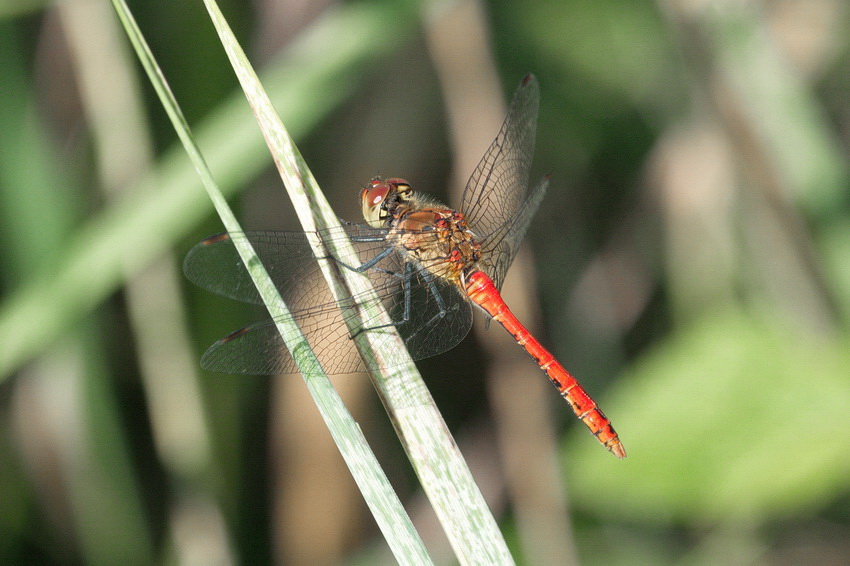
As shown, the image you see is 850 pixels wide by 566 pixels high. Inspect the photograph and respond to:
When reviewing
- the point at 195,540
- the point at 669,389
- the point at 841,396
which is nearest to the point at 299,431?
the point at 195,540

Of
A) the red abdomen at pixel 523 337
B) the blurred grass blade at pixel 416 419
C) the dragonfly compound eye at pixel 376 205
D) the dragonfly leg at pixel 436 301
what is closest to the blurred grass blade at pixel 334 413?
the blurred grass blade at pixel 416 419

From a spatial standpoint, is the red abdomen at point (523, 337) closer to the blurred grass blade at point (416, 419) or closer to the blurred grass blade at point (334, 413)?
the blurred grass blade at point (416, 419)

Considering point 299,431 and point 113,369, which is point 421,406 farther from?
point 113,369

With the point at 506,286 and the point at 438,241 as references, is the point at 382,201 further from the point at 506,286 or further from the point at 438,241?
the point at 506,286

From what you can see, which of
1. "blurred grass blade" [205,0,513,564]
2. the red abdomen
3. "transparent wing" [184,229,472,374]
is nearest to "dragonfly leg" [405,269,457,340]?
"transparent wing" [184,229,472,374]

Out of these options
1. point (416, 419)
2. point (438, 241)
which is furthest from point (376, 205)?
point (416, 419)

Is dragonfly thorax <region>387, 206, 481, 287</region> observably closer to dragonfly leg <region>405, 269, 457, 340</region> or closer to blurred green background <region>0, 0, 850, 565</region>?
dragonfly leg <region>405, 269, 457, 340</region>
